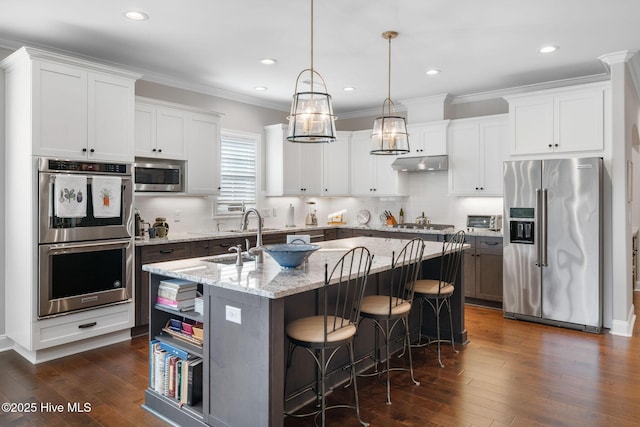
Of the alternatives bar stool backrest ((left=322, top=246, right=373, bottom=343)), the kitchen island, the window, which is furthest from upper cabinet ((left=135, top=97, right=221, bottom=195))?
bar stool backrest ((left=322, top=246, right=373, bottom=343))

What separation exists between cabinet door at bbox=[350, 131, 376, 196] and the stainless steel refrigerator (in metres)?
2.27

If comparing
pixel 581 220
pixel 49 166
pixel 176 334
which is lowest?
pixel 176 334

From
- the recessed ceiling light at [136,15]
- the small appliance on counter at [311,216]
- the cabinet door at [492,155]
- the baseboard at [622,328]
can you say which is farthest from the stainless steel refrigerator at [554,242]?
the recessed ceiling light at [136,15]

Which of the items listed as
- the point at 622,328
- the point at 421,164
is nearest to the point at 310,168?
the point at 421,164

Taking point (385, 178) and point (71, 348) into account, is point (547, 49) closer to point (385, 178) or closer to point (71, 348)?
point (385, 178)

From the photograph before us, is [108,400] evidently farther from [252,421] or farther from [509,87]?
[509,87]

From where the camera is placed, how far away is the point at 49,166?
3576 mm

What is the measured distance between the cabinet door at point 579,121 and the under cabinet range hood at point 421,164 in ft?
4.73

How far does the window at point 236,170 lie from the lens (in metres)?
5.84

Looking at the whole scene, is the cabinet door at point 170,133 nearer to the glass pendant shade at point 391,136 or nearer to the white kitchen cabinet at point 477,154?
the glass pendant shade at point 391,136

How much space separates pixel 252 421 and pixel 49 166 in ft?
8.82

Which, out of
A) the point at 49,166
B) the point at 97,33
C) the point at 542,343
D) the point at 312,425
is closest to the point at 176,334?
the point at 312,425

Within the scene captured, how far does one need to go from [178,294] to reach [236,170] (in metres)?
3.56

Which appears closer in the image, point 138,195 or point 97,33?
point 97,33
